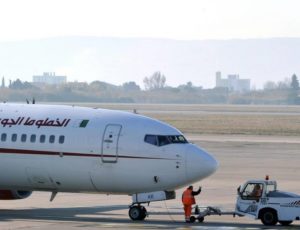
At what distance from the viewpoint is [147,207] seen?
46.6 meters

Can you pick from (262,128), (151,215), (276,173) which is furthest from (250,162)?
(262,128)

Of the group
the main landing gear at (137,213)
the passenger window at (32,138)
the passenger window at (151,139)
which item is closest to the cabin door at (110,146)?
the passenger window at (151,139)

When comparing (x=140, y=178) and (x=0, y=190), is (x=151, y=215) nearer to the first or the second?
(x=140, y=178)

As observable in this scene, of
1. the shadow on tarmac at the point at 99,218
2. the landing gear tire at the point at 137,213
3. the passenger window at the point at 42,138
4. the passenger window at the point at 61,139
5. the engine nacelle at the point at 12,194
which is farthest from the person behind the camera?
the engine nacelle at the point at 12,194

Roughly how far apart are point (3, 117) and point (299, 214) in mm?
12248

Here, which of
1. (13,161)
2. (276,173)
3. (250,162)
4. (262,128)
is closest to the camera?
(13,161)

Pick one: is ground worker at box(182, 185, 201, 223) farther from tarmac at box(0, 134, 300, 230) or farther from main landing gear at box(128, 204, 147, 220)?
main landing gear at box(128, 204, 147, 220)

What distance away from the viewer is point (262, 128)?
393 ft

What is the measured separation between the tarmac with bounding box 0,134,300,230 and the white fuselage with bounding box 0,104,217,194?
4.43ft

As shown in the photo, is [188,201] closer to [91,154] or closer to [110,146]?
[110,146]

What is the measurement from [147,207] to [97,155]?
19.7 feet

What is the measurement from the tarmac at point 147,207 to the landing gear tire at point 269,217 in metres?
0.27

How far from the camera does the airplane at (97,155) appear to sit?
4075 cm

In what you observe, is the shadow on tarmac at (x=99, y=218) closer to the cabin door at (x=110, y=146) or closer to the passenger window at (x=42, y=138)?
the cabin door at (x=110, y=146)
